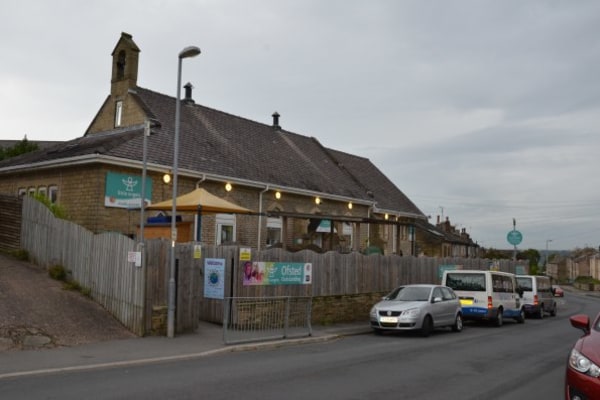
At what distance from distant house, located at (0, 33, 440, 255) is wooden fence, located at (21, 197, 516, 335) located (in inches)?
97.2

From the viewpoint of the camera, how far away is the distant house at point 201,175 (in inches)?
824

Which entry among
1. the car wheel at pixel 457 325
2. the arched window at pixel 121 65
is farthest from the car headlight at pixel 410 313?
the arched window at pixel 121 65

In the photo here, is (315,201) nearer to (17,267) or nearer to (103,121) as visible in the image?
(103,121)

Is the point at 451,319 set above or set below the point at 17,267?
below

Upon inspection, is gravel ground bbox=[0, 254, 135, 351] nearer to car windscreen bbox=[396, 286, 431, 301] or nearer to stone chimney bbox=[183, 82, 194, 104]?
car windscreen bbox=[396, 286, 431, 301]

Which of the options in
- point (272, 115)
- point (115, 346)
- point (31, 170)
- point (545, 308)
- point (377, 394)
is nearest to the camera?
point (377, 394)

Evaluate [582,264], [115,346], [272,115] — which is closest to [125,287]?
[115,346]

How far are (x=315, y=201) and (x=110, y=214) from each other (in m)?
11.8

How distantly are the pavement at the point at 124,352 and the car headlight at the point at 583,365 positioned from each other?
7.38 meters

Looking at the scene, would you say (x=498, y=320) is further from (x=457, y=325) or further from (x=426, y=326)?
(x=426, y=326)

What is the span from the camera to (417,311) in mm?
16781

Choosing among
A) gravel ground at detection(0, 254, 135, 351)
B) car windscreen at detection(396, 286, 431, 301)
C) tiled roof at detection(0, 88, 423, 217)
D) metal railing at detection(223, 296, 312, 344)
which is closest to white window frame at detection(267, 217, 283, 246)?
tiled roof at detection(0, 88, 423, 217)

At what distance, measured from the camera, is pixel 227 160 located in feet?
87.8

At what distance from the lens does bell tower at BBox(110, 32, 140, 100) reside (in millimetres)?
26125
